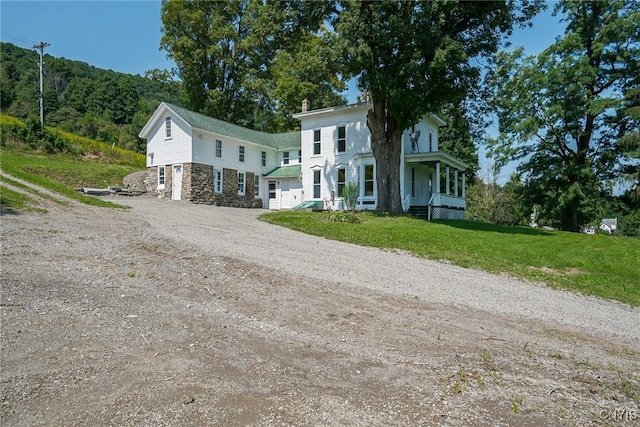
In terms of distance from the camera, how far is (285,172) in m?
27.8

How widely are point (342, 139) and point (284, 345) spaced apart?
20.3 m

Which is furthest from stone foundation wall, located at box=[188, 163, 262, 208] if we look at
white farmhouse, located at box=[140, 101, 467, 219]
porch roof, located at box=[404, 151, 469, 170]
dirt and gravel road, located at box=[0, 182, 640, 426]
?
dirt and gravel road, located at box=[0, 182, 640, 426]

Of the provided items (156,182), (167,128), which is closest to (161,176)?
(156,182)

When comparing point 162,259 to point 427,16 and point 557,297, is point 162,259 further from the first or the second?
point 427,16

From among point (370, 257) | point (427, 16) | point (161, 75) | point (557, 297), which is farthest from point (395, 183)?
point (161, 75)

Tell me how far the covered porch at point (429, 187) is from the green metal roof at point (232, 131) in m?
9.10

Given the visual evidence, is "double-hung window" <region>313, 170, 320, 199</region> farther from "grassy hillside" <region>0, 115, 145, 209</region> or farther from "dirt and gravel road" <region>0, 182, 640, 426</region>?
"dirt and gravel road" <region>0, 182, 640, 426</region>

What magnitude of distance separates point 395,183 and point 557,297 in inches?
494

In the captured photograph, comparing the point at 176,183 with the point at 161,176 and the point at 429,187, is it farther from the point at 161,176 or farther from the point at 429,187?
the point at 429,187

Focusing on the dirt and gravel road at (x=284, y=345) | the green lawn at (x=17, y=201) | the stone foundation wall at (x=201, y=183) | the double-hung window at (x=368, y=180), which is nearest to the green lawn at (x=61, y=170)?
the stone foundation wall at (x=201, y=183)

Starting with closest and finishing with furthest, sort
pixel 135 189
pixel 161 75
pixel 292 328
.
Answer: pixel 292 328
pixel 135 189
pixel 161 75

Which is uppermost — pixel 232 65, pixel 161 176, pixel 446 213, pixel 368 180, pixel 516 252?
pixel 232 65

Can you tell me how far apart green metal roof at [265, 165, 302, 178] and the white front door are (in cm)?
628

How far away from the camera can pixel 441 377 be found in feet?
12.1
